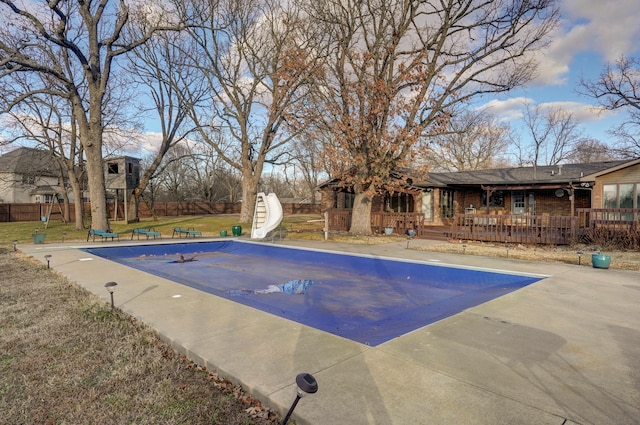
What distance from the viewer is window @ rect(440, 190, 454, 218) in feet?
72.2

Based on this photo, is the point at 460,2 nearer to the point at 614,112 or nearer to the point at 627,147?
the point at 614,112

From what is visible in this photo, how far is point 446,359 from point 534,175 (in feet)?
66.3

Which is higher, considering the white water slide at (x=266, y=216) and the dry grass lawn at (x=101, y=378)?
the white water slide at (x=266, y=216)

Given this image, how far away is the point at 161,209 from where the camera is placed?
126ft

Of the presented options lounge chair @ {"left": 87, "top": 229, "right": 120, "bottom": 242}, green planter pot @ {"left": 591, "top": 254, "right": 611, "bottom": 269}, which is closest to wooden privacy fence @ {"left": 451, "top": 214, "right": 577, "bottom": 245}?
green planter pot @ {"left": 591, "top": 254, "right": 611, "bottom": 269}

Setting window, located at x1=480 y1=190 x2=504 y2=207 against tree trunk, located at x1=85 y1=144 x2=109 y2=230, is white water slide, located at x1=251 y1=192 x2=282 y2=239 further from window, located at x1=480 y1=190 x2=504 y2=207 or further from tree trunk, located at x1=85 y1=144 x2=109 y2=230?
window, located at x1=480 y1=190 x2=504 y2=207

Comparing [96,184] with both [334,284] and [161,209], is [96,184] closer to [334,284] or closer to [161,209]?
[334,284]

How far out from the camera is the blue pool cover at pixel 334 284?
20.8ft

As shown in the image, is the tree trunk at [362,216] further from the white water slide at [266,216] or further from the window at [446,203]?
the window at [446,203]

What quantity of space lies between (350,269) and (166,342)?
24.5 ft

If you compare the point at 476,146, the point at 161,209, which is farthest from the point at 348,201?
the point at 476,146

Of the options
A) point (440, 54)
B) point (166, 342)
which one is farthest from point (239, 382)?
point (440, 54)

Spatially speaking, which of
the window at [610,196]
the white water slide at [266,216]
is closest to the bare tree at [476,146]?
the window at [610,196]

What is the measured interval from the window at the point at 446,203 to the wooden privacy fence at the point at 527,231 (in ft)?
Answer: 19.3
